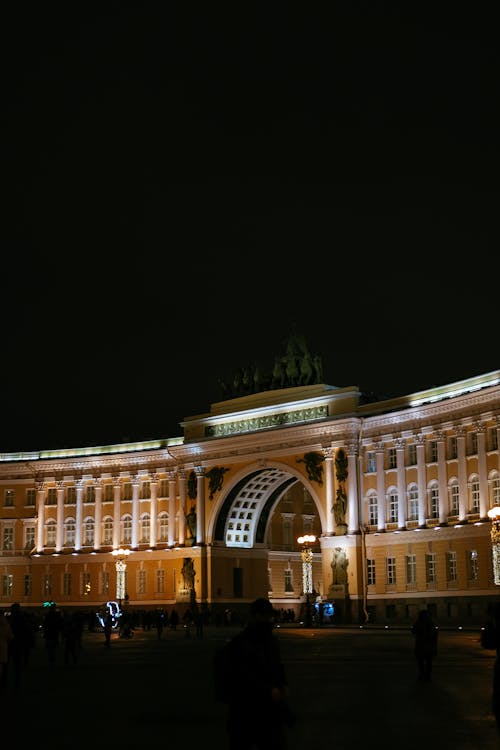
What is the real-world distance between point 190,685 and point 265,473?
61.2 m

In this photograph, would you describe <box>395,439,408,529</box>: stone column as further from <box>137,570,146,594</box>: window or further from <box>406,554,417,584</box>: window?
<box>137,570,146,594</box>: window

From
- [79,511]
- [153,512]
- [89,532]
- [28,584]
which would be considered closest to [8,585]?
[28,584]

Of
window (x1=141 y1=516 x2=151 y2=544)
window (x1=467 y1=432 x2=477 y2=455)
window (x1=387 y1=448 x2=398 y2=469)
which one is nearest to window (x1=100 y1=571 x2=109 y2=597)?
window (x1=141 y1=516 x2=151 y2=544)

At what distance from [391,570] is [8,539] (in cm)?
3780

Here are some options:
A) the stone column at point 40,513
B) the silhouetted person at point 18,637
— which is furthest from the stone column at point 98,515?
the silhouetted person at point 18,637

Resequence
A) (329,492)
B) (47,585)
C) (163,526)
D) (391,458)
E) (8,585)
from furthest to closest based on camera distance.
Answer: (8,585)
(47,585)
(163,526)
(329,492)
(391,458)

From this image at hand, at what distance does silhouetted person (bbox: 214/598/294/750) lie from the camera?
1037cm

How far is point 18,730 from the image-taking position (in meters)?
16.9

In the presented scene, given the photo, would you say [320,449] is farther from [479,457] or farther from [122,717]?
[122,717]

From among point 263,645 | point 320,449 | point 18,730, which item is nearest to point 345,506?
point 320,449

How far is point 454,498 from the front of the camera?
7212cm

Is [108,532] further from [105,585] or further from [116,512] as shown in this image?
[105,585]

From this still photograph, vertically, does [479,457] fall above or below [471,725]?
above

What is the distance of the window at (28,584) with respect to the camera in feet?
319
